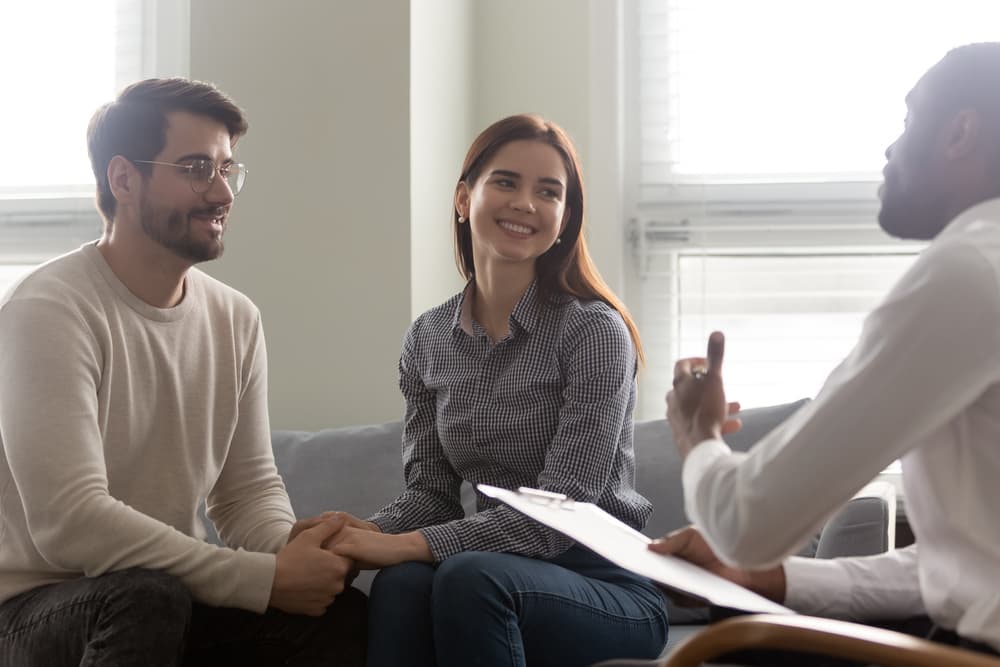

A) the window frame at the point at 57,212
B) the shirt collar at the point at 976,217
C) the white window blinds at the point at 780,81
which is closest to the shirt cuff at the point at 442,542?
the shirt collar at the point at 976,217

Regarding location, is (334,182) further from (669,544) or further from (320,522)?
(669,544)

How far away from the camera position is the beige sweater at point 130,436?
1742 millimetres

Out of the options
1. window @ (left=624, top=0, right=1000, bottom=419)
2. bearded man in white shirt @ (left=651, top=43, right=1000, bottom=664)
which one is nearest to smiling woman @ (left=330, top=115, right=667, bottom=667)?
bearded man in white shirt @ (left=651, top=43, right=1000, bottom=664)

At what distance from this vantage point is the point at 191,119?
82.5 inches

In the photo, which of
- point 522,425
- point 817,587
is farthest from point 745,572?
point 522,425

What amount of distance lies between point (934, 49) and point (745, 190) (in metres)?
0.60

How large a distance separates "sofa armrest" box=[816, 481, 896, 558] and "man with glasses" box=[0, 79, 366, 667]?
807 millimetres

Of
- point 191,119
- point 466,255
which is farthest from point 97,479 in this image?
point 466,255

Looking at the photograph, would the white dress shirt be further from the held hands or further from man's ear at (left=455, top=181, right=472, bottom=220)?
man's ear at (left=455, top=181, right=472, bottom=220)

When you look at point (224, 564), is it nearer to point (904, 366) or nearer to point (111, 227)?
point (111, 227)

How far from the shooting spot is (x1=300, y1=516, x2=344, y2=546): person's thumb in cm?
188

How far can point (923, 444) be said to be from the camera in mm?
1142

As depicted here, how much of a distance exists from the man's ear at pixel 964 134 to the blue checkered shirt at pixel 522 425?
0.85 metres

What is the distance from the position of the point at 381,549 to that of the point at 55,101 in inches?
81.1
